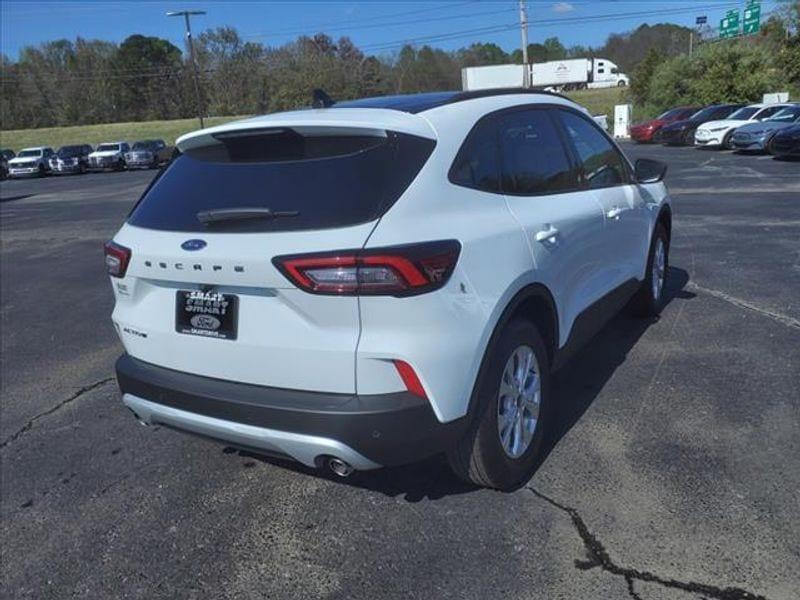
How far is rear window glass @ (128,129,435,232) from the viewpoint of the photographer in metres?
2.65

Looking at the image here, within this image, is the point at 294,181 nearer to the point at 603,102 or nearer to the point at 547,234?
the point at 547,234

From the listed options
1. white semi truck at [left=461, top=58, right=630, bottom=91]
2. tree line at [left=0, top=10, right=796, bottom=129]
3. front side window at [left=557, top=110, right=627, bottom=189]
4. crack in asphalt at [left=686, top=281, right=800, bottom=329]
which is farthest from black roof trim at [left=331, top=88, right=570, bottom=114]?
tree line at [left=0, top=10, right=796, bottom=129]

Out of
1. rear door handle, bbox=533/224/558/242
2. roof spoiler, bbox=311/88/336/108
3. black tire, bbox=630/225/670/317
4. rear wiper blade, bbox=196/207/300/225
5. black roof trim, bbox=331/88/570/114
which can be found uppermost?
roof spoiler, bbox=311/88/336/108

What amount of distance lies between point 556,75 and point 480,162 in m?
82.8

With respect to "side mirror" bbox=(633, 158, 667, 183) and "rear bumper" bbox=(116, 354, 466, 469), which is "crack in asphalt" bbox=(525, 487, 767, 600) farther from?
"side mirror" bbox=(633, 158, 667, 183)

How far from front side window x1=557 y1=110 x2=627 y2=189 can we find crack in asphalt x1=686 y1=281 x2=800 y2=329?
1.87 m

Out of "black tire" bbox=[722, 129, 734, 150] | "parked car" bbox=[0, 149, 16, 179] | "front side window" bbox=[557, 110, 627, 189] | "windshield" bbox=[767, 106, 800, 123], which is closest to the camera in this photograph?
"front side window" bbox=[557, 110, 627, 189]

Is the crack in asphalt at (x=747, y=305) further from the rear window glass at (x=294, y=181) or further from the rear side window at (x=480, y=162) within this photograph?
the rear window glass at (x=294, y=181)

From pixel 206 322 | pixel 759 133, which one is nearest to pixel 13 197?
pixel 759 133

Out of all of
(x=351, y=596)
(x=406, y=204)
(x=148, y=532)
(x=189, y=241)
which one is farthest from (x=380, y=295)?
(x=148, y=532)

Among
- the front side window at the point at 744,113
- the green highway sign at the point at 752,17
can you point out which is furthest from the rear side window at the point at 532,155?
the green highway sign at the point at 752,17

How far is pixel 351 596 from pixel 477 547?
57 centimetres

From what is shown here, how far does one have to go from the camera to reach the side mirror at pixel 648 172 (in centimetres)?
502

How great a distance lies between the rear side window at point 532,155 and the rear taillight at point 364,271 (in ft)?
2.87
